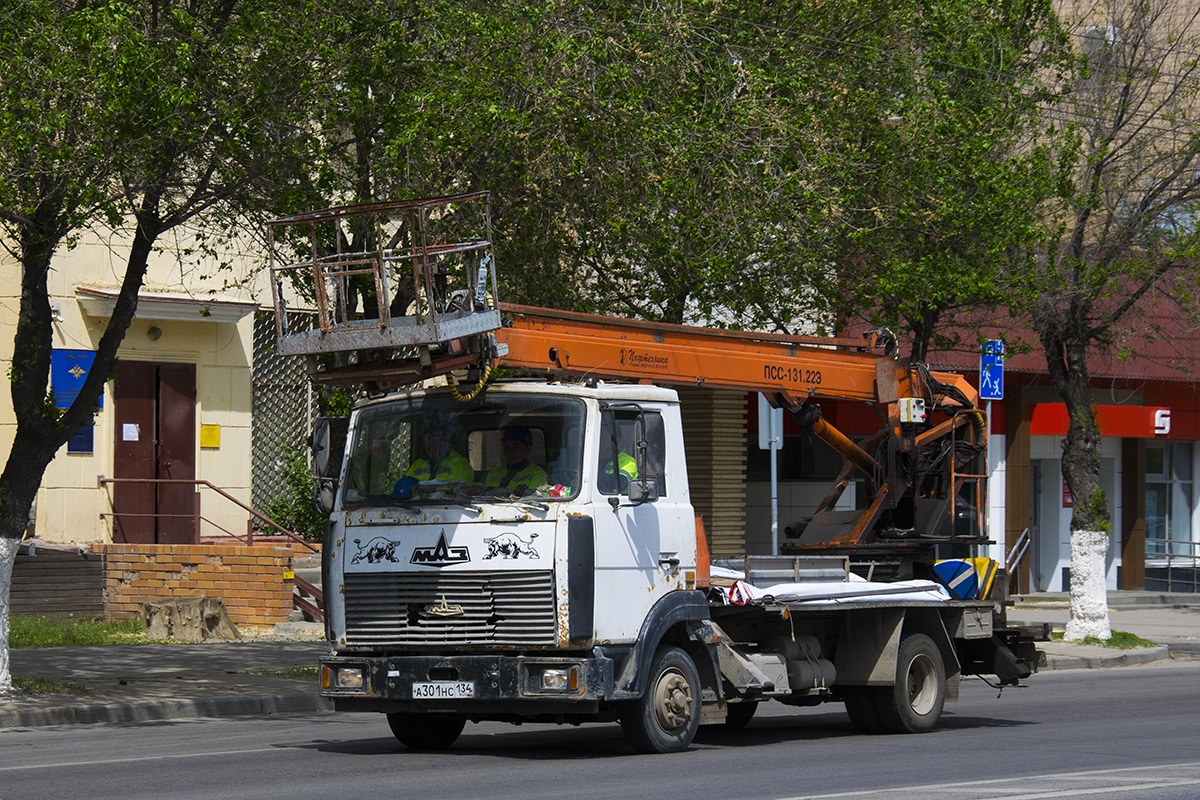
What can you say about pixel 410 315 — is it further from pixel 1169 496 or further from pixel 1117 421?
pixel 1169 496

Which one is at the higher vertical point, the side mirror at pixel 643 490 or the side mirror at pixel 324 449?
the side mirror at pixel 324 449

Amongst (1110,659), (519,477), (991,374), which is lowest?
(1110,659)

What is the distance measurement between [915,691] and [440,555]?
483 cm

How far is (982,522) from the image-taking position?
1509 cm

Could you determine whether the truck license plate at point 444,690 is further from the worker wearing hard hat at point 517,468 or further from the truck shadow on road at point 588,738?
the worker wearing hard hat at point 517,468

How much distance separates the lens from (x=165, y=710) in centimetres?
1474

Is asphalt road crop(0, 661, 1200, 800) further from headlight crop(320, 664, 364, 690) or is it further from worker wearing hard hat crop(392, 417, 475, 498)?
worker wearing hard hat crop(392, 417, 475, 498)

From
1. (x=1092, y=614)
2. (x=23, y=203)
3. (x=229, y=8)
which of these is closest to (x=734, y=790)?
(x=23, y=203)

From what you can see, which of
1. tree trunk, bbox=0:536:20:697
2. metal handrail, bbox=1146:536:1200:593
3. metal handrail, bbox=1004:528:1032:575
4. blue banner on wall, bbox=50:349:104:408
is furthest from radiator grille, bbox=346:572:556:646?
metal handrail, bbox=1146:536:1200:593

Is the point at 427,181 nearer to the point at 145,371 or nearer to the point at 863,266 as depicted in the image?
the point at 863,266

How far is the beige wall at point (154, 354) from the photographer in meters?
23.1

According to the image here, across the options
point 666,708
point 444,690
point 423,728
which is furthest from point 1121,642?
point 444,690

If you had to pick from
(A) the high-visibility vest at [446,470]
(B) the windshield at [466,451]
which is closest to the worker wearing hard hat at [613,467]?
(B) the windshield at [466,451]

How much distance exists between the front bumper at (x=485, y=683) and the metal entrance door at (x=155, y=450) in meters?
13.6
